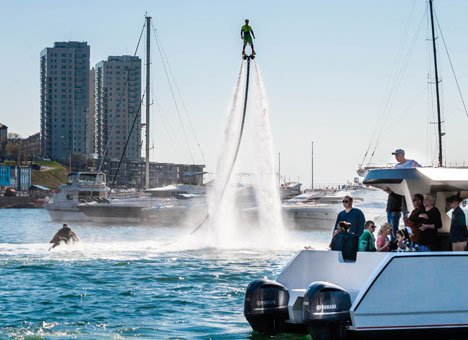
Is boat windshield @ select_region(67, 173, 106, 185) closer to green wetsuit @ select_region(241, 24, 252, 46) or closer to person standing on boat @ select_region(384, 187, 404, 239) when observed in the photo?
green wetsuit @ select_region(241, 24, 252, 46)

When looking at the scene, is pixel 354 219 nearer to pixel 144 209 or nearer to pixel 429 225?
pixel 429 225

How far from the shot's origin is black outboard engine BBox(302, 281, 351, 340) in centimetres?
1439

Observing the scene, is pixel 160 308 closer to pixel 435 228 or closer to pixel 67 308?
pixel 67 308

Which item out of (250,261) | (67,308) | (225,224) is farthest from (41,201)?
(67,308)

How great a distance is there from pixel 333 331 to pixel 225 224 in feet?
113

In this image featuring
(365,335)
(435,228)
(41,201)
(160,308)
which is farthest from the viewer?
(41,201)

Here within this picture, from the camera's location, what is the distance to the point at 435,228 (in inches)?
656

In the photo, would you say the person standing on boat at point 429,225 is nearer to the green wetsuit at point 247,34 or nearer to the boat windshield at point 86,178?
the green wetsuit at point 247,34

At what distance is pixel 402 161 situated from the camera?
1809cm

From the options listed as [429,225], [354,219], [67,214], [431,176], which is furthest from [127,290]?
[67,214]

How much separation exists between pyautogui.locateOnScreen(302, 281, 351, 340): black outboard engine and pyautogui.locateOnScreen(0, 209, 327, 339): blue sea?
252 cm

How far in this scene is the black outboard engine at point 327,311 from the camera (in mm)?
14391

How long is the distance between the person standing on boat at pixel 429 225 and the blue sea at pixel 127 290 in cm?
334

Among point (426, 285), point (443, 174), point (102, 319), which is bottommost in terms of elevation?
point (102, 319)
